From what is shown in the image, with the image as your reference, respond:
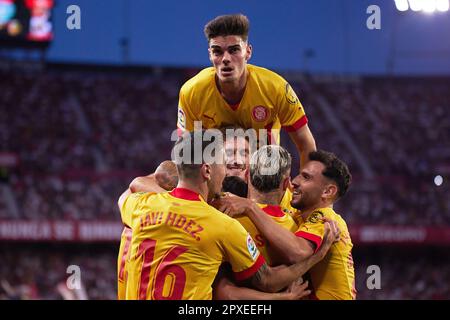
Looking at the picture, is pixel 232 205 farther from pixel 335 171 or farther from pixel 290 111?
pixel 290 111

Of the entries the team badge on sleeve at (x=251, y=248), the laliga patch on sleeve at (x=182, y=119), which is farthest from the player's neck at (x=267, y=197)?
the laliga patch on sleeve at (x=182, y=119)

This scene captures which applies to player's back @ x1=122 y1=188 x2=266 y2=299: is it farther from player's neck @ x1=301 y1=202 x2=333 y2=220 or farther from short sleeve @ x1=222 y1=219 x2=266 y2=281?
player's neck @ x1=301 y1=202 x2=333 y2=220

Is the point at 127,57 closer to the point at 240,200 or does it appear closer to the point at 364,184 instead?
the point at 364,184

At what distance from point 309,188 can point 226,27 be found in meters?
1.82

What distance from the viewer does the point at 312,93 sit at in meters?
32.7

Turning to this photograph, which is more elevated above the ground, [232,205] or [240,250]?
[232,205]

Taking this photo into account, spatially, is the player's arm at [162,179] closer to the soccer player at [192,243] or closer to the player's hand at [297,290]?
the soccer player at [192,243]

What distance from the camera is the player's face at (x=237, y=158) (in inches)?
213

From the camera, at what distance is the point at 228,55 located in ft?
19.5

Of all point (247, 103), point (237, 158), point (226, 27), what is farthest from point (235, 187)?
point (226, 27)

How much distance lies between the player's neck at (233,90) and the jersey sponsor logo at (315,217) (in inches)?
69.4

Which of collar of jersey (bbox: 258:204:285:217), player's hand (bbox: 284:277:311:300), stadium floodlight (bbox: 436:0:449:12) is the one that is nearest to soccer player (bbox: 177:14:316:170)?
collar of jersey (bbox: 258:204:285:217)

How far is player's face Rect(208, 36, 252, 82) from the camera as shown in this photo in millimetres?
5945

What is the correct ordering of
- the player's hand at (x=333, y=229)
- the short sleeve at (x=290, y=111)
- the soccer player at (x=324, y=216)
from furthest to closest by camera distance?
the short sleeve at (x=290, y=111) < the soccer player at (x=324, y=216) < the player's hand at (x=333, y=229)
